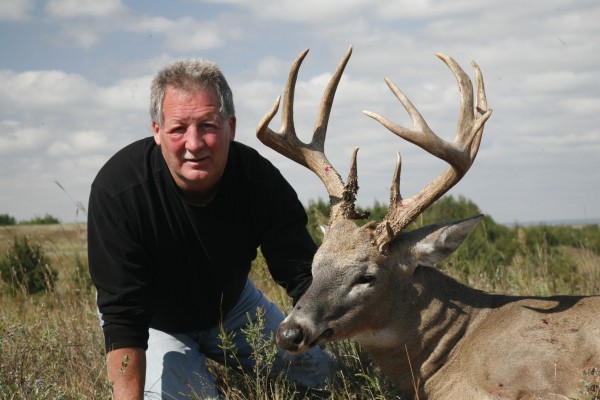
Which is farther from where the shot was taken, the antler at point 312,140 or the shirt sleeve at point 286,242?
the shirt sleeve at point 286,242

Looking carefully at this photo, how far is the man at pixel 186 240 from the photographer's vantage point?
462 centimetres

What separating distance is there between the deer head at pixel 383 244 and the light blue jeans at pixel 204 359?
823mm

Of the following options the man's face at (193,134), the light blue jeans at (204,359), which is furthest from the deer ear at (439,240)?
the man's face at (193,134)

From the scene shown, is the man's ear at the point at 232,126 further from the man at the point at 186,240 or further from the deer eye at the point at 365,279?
the deer eye at the point at 365,279

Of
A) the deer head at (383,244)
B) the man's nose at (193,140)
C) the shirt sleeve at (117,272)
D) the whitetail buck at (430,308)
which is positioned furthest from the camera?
the man's nose at (193,140)

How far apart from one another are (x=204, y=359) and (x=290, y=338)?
1.43 metres

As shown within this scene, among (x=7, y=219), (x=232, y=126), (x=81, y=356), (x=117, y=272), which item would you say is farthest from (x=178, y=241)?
(x=7, y=219)

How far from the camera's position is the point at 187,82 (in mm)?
4699

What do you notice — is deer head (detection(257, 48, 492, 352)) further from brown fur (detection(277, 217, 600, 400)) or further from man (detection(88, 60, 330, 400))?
man (detection(88, 60, 330, 400))

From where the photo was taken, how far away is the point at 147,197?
190 inches

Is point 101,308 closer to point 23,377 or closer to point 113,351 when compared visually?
point 113,351

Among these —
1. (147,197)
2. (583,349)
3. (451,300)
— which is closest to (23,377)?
(147,197)

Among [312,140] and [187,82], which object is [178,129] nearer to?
[187,82]

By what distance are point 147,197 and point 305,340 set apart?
55.2 inches
